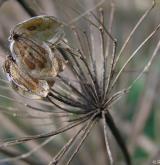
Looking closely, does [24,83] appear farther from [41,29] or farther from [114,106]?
[114,106]

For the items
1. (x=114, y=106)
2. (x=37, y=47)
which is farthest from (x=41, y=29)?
(x=114, y=106)

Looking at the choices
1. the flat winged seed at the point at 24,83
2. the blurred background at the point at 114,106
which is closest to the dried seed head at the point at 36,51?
the flat winged seed at the point at 24,83

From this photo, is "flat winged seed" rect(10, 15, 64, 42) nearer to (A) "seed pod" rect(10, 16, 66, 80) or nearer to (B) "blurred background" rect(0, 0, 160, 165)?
(A) "seed pod" rect(10, 16, 66, 80)

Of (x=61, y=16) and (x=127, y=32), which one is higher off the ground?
(x=61, y=16)

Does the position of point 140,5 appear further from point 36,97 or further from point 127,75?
point 36,97

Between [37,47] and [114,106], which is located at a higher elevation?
[37,47]

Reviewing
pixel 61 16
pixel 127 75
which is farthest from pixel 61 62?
pixel 127 75

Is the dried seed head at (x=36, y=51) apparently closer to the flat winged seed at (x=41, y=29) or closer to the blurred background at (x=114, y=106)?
the flat winged seed at (x=41, y=29)
